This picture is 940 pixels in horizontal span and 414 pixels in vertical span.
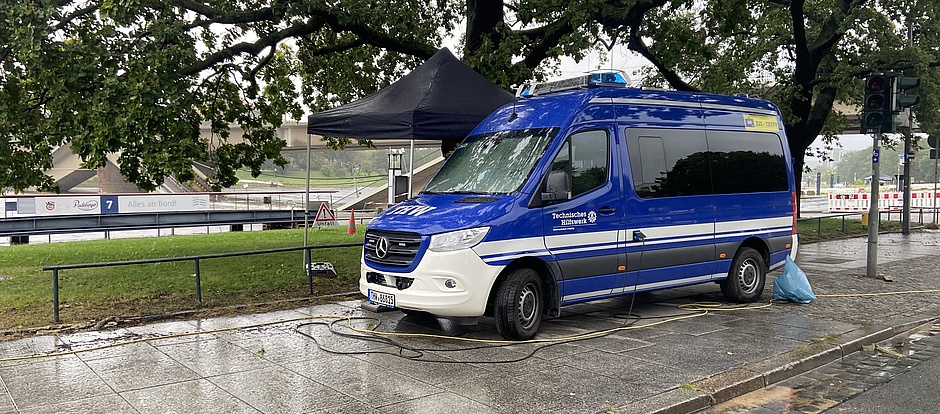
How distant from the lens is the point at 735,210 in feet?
32.4

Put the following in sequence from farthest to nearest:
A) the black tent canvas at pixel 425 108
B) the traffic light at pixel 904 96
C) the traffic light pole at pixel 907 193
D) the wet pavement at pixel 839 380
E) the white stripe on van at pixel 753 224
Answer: the traffic light pole at pixel 907 193 → the traffic light at pixel 904 96 → the black tent canvas at pixel 425 108 → the white stripe on van at pixel 753 224 → the wet pavement at pixel 839 380

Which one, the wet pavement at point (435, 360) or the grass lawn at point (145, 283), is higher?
the grass lawn at point (145, 283)

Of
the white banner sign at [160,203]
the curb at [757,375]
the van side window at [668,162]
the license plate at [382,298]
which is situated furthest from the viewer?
the white banner sign at [160,203]

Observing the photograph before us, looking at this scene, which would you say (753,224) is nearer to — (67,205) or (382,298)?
(382,298)

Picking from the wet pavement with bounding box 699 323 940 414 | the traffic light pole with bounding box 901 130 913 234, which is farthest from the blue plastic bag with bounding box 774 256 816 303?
the traffic light pole with bounding box 901 130 913 234

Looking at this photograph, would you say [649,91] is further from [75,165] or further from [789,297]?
[75,165]

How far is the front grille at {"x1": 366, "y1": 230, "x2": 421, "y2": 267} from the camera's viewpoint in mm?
7527

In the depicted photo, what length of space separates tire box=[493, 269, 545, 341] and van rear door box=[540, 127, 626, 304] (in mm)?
365

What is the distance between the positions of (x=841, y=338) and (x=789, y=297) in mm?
2340

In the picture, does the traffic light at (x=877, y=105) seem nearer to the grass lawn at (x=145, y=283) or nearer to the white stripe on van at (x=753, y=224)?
the white stripe on van at (x=753, y=224)

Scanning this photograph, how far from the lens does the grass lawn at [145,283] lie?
918 cm

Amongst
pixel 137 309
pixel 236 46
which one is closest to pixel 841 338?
pixel 137 309

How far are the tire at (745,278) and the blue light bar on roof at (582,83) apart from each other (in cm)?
291

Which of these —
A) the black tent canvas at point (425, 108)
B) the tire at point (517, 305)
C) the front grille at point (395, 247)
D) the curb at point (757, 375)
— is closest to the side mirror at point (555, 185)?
the tire at point (517, 305)
